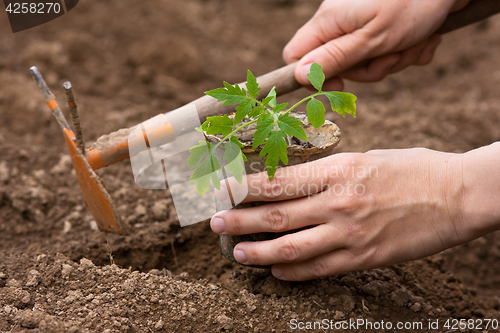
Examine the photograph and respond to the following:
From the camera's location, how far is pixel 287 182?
1.39 m

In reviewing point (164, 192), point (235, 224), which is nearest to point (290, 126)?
point (235, 224)

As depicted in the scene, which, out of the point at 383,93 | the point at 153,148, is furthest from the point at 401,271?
the point at 383,93

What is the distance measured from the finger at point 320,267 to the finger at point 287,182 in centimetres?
25

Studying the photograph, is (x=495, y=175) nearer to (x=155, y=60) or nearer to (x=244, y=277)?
(x=244, y=277)

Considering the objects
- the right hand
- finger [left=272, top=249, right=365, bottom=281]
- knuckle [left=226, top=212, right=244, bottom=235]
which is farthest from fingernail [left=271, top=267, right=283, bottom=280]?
the right hand

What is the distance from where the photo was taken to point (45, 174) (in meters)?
2.45

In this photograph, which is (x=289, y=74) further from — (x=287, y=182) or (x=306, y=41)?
(x=287, y=182)

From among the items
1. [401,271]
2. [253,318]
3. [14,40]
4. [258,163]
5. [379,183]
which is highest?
[14,40]

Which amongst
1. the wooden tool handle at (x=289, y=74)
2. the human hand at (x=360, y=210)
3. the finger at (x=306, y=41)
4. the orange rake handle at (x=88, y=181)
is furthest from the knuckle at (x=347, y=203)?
the finger at (x=306, y=41)

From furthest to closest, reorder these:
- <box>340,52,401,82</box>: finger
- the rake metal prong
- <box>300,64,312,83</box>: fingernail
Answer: <box>340,52,401,82</box>: finger
<box>300,64,312,83</box>: fingernail
the rake metal prong

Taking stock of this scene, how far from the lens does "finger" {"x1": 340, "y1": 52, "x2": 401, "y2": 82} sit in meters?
2.38

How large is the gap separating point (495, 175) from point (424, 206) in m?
0.24

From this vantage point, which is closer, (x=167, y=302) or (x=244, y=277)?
(x=167, y=302)

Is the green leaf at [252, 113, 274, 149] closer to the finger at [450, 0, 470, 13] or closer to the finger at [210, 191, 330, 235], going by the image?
the finger at [210, 191, 330, 235]
